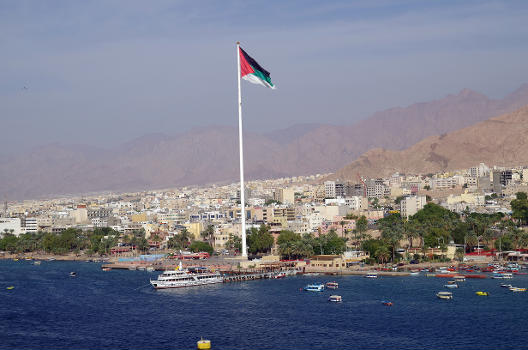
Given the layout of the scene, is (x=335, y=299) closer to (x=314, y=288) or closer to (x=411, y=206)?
(x=314, y=288)

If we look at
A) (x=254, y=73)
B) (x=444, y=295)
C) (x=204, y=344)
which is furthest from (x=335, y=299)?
(x=254, y=73)

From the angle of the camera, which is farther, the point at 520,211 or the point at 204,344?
the point at 520,211

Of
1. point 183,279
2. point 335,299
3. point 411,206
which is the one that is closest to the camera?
point 335,299

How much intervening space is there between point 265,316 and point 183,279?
616 inches

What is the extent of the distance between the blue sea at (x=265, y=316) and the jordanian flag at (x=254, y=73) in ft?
47.5

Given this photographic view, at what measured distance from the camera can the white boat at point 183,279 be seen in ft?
188

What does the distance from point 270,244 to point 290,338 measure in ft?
145

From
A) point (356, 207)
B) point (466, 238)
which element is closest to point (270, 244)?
point (466, 238)

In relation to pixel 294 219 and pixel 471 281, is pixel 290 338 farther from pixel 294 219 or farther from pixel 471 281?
pixel 294 219

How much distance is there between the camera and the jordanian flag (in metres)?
59.0

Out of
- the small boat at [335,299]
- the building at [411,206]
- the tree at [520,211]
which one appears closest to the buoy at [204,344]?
the small boat at [335,299]

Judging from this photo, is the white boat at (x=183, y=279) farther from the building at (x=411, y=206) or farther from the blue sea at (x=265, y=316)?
the building at (x=411, y=206)

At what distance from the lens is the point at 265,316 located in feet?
144

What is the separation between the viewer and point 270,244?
82.3m
